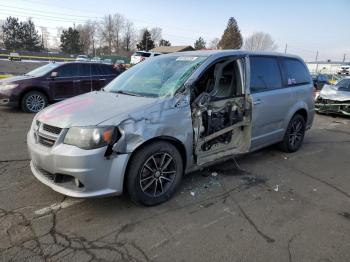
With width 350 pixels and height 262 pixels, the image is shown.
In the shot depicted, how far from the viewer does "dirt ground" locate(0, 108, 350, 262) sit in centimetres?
277

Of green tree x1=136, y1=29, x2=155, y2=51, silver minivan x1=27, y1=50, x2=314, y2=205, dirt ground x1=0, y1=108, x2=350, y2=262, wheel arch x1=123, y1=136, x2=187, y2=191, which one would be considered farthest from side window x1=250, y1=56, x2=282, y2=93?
green tree x1=136, y1=29, x2=155, y2=51

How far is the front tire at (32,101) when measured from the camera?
895cm

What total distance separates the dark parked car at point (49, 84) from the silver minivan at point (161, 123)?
5.40 metres

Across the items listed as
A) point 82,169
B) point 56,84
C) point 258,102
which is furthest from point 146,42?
point 82,169

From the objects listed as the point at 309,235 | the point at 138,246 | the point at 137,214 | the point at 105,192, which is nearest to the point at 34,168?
the point at 105,192

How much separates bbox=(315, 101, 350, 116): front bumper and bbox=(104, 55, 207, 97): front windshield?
802 centimetres

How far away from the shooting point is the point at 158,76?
4195mm

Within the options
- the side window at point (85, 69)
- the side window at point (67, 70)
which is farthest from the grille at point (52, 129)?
the side window at point (85, 69)

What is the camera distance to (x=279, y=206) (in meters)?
3.68

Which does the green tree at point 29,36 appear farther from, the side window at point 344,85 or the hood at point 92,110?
the hood at point 92,110

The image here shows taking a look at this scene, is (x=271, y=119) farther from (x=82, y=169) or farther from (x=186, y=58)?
(x=82, y=169)

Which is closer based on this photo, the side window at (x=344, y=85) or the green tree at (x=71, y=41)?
the side window at (x=344, y=85)

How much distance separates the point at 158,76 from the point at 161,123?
1059mm

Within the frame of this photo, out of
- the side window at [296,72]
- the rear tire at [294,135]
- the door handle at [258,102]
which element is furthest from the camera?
the rear tire at [294,135]
